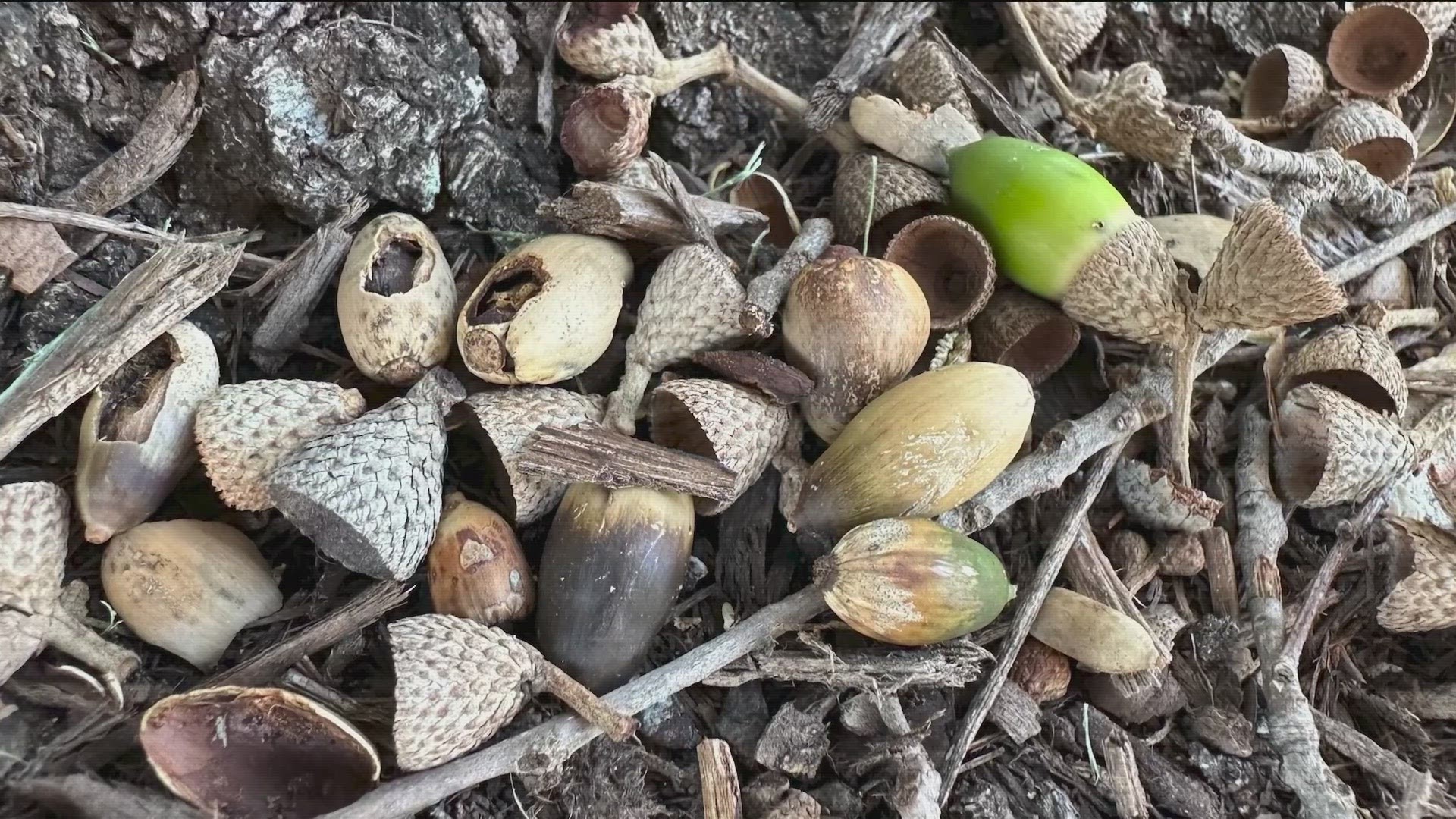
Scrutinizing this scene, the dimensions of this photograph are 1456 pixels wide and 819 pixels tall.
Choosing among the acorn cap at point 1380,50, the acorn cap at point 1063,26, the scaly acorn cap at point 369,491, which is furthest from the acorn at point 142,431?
the acorn cap at point 1380,50

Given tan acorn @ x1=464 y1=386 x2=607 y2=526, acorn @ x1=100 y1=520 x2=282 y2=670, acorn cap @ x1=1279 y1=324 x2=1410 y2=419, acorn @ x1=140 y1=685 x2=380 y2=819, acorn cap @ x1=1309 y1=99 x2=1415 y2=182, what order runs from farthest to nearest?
acorn cap @ x1=1309 y1=99 x2=1415 y2=182 → acorn cap @ x1=1279 y1=324 x2=1410 y2=419 → tan acorn @ x1=464 y1=386 x2=607 y2=526 → acorn @ x1=100 y1=520 x2=282 y2=670 → acorn @ x1=140 y1=685 x2=380 y2=819

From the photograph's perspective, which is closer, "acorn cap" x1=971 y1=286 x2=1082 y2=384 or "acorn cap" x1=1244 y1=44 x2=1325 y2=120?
"acorn cap" x1=971 y1=286 x2=1082 y2=384

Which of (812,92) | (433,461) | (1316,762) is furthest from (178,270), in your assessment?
(1316,762)

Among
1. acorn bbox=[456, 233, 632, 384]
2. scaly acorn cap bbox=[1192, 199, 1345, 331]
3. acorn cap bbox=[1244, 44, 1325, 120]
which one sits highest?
acorn cap bbox=[1244, 44, 1325, 120]

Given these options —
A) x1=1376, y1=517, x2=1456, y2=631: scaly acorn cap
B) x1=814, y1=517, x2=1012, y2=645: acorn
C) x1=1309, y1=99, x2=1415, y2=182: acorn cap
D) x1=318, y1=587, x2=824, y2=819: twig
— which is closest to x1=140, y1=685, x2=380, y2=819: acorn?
x1=318, y1=587, x2=824, y2=819: twig

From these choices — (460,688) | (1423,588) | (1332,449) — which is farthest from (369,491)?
(1423,588)

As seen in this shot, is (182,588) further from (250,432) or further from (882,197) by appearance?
(882,197)

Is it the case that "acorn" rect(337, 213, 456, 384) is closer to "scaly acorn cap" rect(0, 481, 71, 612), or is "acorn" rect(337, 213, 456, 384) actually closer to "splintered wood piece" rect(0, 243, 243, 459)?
"splintered wood piece" rect(0, 243, 243, 459)

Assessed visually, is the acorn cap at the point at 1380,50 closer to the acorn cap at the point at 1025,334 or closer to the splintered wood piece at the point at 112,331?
the acorn cap at the point at 1025,334
